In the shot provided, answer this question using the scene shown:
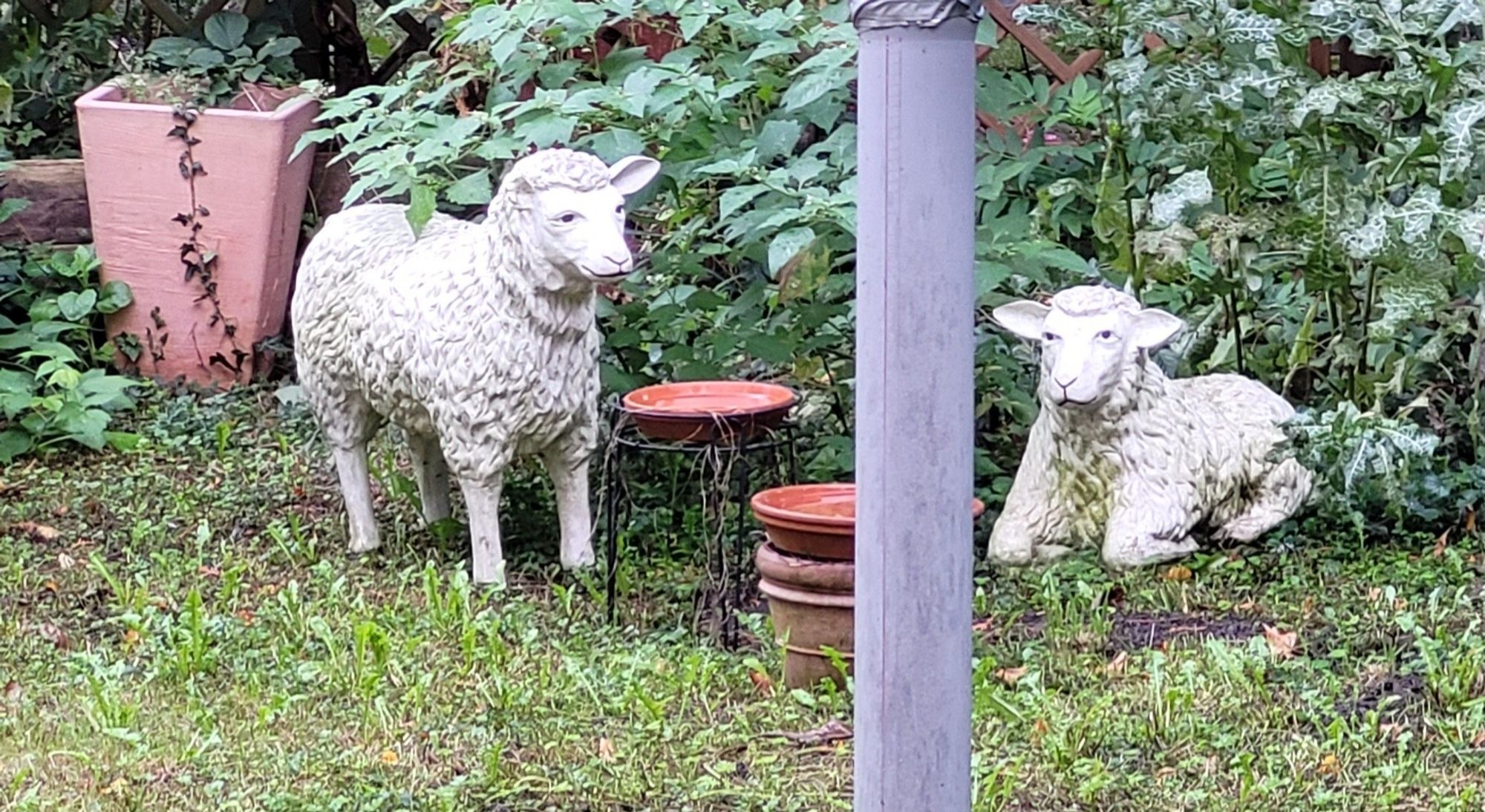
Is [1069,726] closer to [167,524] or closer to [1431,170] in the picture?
[1431,170]

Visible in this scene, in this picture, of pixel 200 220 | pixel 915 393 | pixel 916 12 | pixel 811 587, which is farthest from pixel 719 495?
pixel 200 220

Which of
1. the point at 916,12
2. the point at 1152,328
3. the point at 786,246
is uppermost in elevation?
the point at 916,12

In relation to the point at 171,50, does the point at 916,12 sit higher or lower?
higher

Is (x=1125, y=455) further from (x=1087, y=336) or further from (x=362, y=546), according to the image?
(x=362, y=546)

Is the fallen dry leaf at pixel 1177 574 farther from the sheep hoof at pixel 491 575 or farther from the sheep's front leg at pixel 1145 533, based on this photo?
the sheep hoof at pixel 491 575

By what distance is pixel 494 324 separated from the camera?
423 centimetres

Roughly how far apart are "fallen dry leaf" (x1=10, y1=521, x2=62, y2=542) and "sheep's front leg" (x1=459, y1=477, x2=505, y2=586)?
1.38 m

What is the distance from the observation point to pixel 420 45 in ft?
25.3

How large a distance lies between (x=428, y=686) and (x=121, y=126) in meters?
3.94

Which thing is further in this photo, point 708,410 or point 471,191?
point 471,191

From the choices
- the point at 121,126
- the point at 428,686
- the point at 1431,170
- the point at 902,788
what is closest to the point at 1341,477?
the point at 1431,170

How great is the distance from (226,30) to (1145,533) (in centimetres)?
440

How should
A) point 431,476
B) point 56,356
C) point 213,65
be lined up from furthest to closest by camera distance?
point 213,65 < point 56,356 < point 431,476

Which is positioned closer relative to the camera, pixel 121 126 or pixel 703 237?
pixel 703 237
